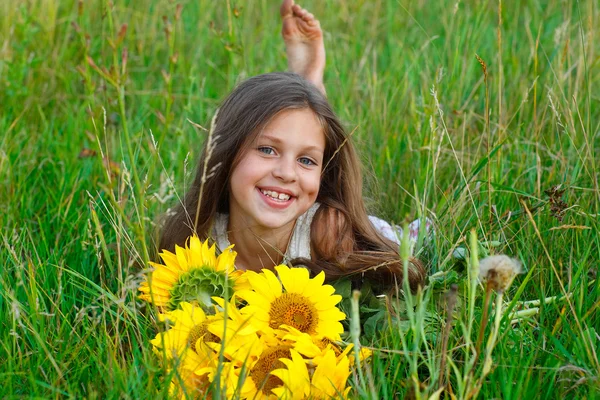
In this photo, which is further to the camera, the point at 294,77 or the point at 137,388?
the point at 294,77

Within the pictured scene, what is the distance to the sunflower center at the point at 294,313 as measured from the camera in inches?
65.6

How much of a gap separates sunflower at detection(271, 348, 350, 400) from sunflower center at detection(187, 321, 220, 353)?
0.16 meters

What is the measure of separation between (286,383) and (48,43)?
7.98 ft

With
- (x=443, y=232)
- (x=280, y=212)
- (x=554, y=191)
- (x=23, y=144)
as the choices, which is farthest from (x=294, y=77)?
(x=23, y=144)

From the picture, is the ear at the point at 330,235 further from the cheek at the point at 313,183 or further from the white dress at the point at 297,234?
the cheek at the point at 313,183

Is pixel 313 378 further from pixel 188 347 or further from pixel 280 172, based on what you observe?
pixel 280 172

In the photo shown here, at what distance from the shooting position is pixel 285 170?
2.13m

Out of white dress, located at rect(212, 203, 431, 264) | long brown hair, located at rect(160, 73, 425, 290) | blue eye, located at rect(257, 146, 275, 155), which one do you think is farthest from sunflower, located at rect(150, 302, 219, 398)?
white dress, located at rect(212, 203, 431, 264)

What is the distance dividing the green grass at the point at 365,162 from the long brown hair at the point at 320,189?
0.39ft

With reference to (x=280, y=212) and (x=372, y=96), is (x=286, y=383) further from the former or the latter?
(x=372, y=96)

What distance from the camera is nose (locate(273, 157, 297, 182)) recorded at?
213 cm

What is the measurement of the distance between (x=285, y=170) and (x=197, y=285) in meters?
0.48

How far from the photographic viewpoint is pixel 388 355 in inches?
66.8

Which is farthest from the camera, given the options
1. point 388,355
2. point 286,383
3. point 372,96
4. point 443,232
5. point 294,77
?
point 372,96
